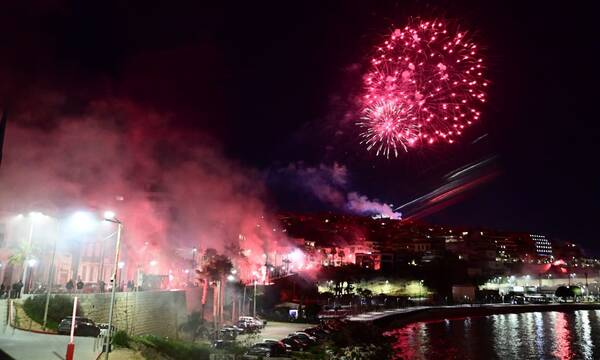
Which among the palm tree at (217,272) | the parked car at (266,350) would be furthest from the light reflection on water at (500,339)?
the palm tree at (217,272)

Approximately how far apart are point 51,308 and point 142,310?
7.31m

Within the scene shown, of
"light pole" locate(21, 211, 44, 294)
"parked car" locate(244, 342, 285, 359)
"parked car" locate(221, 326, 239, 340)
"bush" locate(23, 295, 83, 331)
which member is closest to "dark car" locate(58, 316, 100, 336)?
"bush" locate(23, 295, 83, 331)

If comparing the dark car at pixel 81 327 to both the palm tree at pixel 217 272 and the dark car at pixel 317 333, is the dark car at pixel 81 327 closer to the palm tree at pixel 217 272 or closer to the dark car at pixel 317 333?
the dark car at pixel 317 333

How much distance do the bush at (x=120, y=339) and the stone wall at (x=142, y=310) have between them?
5.02 meters

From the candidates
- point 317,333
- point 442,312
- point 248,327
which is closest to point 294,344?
point 317,333

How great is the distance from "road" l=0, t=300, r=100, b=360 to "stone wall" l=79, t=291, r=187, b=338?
4.68 m

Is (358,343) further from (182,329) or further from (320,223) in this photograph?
(320,223)

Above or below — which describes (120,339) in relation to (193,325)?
above

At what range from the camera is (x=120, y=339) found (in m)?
19.8

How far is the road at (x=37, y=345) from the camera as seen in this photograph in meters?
16.4

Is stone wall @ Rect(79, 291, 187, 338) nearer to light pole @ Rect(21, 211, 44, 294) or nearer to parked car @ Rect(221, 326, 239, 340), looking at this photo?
parked car @ Rect(221, 326, 239, 340)

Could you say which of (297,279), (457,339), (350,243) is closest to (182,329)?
(457,339)

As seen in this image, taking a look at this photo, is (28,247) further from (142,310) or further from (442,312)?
(442,312)

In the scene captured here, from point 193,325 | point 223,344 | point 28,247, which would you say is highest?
point 28,247
